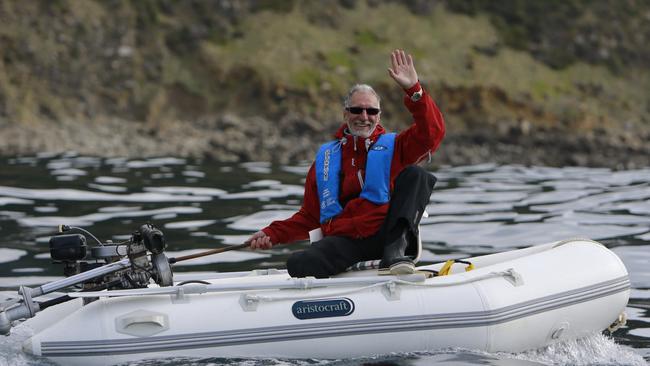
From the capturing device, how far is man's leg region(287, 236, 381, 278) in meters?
6.55

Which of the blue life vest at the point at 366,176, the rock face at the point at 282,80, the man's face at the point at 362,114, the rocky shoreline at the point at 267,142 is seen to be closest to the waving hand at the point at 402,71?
the man's face at the point at 362,114

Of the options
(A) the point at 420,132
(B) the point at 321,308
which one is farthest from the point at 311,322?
(A) the point at 420,132

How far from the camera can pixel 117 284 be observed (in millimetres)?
6270

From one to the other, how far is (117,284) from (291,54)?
14807mm

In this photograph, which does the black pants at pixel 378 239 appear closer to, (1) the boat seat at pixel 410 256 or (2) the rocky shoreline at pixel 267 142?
(1) the boat seat at pixel 410 256

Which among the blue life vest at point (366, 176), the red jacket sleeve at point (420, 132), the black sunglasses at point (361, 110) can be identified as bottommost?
the blue life vest at point (366, 176)

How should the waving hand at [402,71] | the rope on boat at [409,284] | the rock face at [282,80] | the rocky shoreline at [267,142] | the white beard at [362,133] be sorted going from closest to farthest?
the rope on boat at [409,284] → the waving hand at [402,71] → the white beard at [362,133] → the rocky shoreline at [267,142] → the rock face at [282,80]

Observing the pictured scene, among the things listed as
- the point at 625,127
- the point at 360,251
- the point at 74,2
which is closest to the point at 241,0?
the point at 74,2

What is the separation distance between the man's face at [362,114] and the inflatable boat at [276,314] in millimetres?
957

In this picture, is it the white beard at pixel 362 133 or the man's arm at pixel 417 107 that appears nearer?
the man's arm at pixel 417 107

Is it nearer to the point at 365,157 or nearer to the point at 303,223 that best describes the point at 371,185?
the point at 365,157

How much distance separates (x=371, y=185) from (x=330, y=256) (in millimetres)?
504

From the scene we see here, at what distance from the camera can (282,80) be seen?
793 inches

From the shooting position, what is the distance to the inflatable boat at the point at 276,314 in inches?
236
